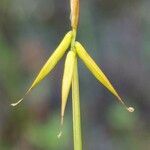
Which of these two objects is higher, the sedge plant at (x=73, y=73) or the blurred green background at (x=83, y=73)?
the blurred green background at (x=83, y=73)

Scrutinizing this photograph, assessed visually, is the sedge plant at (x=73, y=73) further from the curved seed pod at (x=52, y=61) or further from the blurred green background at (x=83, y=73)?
the blurred green background at (x=83, y=73)

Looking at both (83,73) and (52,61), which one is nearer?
(52,61)

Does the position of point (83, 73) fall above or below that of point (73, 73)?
above

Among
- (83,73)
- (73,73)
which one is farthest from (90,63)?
(83,73)

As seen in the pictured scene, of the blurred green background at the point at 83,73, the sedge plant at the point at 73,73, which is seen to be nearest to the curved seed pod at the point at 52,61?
the sedge plant at the point at 73,73

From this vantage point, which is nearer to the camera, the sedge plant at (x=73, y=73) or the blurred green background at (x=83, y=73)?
the sedge plant at (x=73, y=73)

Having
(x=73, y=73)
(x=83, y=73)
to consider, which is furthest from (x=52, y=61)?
(x=83, y=73)

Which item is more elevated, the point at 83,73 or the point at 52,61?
the point at 83,73

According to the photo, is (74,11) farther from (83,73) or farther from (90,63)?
(83,73)
